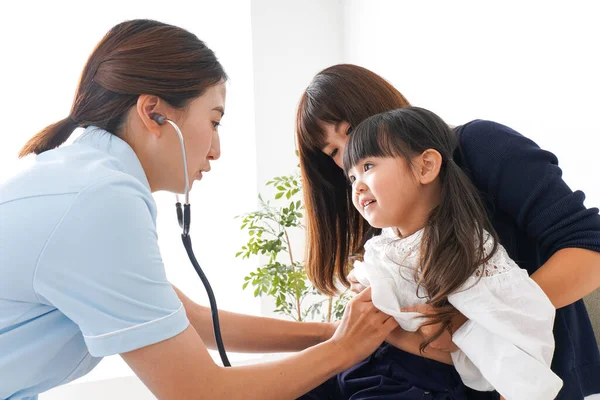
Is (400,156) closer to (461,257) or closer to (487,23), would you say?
(461,257)

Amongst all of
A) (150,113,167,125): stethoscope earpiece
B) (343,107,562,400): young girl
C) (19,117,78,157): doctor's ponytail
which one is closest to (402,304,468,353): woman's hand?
(343,107,562,400): young girl

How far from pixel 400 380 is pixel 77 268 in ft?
2.08

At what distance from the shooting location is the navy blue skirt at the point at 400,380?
114 centimetres

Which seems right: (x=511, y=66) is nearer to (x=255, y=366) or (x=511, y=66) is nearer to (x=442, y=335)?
(x=442, y=335)

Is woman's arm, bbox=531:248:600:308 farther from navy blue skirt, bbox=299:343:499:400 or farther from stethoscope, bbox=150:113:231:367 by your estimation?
stethoscope, bbox=150:113:231:367

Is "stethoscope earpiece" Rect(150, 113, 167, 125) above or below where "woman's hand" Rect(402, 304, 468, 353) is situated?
above

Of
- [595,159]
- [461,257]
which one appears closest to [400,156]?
[461,257]

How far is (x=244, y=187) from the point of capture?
337cm

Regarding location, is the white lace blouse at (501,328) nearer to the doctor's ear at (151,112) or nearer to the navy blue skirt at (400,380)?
the navy blue skirt at (400,380)

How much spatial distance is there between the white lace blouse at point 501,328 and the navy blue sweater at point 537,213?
0.13 m

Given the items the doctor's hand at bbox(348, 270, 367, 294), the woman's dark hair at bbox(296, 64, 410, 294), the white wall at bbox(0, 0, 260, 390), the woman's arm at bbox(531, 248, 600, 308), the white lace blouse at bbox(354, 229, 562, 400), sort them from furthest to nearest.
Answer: the white wall at bbox(0, 0, 260, 390), the woman's dark hair at bbox(296, 64, 410, 294), the doctor's hand at bbox(348, 270, 367, 294), the woman's arm at bbox(531, 248, 600, 308), the white lace blouse at bbox(354, 229, 562, 400)

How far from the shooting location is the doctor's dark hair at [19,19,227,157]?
1132mm

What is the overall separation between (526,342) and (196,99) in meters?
0.76

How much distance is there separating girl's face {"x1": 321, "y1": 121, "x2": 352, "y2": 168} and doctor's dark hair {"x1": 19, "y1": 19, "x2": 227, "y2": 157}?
1.25ft
